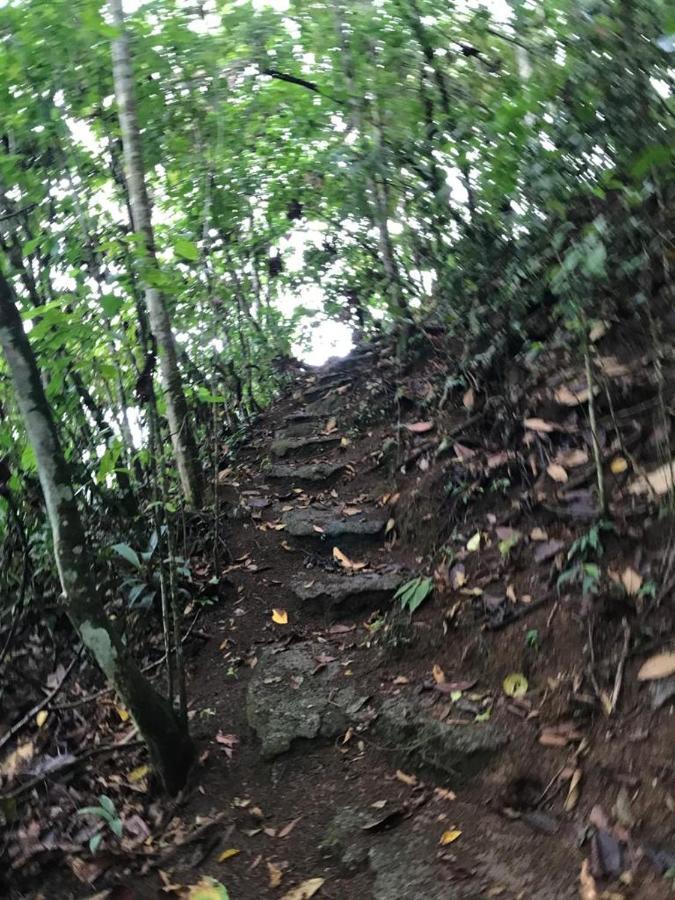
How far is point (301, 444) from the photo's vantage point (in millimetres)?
8453

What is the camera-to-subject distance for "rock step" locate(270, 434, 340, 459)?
8.32 m

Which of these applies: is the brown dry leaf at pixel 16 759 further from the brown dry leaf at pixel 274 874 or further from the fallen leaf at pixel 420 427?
the fallen leaf at pixel 420 427

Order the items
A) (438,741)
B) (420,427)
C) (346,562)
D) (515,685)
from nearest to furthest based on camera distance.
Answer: (438,741) < (515,685) < (346,562) < (420,427)

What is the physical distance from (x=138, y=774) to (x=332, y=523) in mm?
2919

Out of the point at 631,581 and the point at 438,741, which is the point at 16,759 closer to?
the point at 438,741

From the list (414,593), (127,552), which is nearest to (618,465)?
(414,593)

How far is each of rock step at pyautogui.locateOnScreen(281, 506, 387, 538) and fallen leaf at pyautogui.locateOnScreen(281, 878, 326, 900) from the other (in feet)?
10.4

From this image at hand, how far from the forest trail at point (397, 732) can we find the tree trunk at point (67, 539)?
66 centimetres

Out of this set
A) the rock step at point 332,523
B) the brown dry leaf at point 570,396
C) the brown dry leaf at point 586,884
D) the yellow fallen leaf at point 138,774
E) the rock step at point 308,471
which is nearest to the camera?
the brown dry leaf at point 586,884

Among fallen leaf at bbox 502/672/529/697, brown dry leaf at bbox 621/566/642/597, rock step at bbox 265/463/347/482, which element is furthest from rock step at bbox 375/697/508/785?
rock step at bbox 265/463/347/482

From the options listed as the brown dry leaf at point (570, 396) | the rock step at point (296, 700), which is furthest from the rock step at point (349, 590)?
the brown dry leaf at point (570, 396)

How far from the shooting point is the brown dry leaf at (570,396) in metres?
4.61

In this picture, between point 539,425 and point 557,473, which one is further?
point 539,425

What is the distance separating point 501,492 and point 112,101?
472 cm
